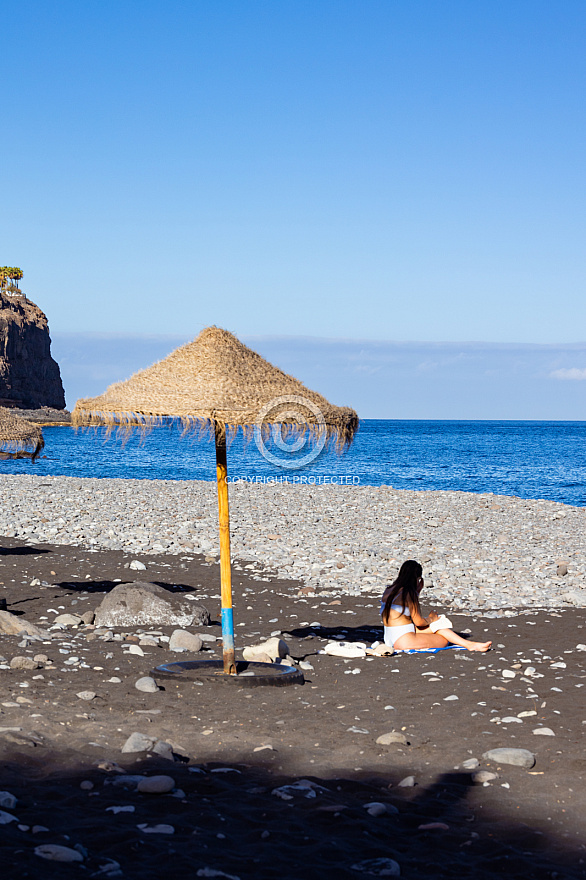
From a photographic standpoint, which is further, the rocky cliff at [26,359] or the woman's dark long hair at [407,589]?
the rocky cliff at [26,359]

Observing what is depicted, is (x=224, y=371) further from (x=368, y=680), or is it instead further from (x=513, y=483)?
(x=513, y=483)

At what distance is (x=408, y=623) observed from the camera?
8.91 meters

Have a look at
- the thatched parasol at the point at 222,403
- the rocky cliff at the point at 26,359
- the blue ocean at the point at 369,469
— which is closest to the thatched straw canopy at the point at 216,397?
the thatched parasol at the point at 222,403

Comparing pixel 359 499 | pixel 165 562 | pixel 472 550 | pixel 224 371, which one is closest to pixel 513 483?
pixel 359 499

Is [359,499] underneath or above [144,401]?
underneath

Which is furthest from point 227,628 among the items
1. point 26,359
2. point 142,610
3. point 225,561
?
point 26,359

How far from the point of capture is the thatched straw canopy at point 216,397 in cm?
727

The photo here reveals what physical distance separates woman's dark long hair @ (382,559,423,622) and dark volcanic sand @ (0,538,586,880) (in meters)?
0.60

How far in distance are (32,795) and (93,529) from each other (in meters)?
14.4

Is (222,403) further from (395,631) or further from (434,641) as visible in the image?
(434,641)

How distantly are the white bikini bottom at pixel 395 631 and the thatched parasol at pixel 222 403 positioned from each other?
2231 mm

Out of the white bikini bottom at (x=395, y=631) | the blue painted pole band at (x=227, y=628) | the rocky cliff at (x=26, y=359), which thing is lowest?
the white bikini bottom at (x=395, y=631)

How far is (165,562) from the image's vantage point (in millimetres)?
14930

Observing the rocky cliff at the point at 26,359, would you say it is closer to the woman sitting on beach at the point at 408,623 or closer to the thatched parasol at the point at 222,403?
the thatched parasol at the point at 222,403
